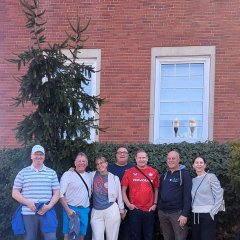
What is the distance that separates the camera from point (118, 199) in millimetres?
9547

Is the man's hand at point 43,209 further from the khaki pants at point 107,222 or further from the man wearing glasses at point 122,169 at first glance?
the man wearing glasses at point 122,169

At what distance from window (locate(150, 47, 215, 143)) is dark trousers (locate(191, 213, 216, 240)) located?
15.2 feet

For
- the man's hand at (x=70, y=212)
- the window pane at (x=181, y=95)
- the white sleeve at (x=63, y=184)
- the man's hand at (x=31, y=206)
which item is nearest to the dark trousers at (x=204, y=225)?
the man's hand at (x=70, y=212)

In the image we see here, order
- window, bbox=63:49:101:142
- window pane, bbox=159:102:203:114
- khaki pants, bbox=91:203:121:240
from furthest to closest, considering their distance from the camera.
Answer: window, bbox=63:49:101:142 < window pane, bbox=159:102:203:114 < khaki pants, bbox=91:203:121:240

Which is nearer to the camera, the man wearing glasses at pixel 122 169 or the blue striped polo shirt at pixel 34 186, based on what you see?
the blue striped polo shirt at pixel 34 186

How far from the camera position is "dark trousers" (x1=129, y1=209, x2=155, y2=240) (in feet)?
31.3

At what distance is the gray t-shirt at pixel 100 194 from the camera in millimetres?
9477

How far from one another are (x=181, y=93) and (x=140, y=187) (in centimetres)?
489

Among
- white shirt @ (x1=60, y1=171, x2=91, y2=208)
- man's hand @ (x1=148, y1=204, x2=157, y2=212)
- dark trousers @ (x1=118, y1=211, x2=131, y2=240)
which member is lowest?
dark trousers @ (x1=118, y1=211, x2=131, y2=240)

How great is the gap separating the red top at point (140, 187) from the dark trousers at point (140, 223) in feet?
0.34

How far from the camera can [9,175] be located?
10992 mm

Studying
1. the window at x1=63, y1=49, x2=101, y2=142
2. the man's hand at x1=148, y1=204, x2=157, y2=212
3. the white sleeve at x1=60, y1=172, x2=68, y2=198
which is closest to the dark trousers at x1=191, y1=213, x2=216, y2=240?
the man's hand at x1=148, y1=204, x2=157, y2=212

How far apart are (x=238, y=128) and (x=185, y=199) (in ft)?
15.4

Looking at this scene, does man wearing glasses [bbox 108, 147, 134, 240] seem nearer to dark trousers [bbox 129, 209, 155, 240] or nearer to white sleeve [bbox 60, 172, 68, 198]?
dark trousers [bbox 129, 209, 155, 240]
